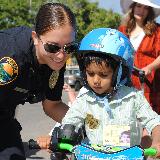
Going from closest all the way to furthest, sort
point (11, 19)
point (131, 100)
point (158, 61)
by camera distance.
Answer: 1. point (131, 100)
2. point (158, 61)
3. point (11, 19)

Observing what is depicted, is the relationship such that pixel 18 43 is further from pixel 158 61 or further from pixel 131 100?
pixel 158 61

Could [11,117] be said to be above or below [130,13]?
below

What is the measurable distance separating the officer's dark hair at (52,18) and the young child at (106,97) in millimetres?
233

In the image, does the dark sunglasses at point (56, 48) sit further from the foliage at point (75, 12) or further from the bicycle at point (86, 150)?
the foliage at point (75, 12)

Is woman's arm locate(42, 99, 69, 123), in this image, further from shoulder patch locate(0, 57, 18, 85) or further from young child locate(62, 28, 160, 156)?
shoulder patch locate(0, 57, 18, 85)

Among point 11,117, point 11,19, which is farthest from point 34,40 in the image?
point 11,19

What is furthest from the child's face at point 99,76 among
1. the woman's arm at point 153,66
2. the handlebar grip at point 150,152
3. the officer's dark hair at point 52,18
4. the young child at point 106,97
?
the woman's arm at point 153,66

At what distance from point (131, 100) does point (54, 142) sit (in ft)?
2.58

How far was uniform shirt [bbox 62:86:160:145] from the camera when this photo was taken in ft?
11.1

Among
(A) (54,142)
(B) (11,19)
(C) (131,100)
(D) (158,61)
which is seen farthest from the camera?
(B) (11,19)

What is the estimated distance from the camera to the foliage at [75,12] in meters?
40.7

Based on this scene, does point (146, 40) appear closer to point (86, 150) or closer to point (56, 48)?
point (56, 48)

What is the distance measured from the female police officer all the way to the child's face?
0.19m

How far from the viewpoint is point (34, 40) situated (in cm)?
341
